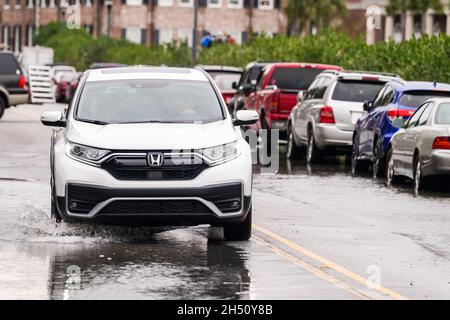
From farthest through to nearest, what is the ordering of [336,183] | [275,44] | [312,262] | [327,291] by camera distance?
[275,44] < [336,183] < [312,262] < [327,291]

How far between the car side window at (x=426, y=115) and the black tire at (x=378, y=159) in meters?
2.51

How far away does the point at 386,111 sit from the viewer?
2595 centimetres

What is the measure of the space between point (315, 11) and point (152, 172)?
319ft

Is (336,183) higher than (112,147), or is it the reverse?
(112,147)

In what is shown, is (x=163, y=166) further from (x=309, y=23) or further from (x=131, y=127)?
(x=309, y=23)

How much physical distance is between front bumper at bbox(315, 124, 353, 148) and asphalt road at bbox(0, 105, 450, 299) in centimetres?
734

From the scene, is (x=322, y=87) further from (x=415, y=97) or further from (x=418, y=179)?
(x=418, y=179)

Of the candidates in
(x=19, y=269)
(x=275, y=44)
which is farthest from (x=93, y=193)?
(x=275, y=44)

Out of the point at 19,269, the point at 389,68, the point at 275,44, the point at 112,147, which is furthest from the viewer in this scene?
the point at 275,44

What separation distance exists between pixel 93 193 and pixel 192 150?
0.97 meters

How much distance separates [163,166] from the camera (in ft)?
47.5

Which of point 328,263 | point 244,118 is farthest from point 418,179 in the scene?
point 328,263

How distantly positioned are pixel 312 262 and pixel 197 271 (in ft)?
4.11

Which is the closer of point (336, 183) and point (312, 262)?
point (312, 262)
